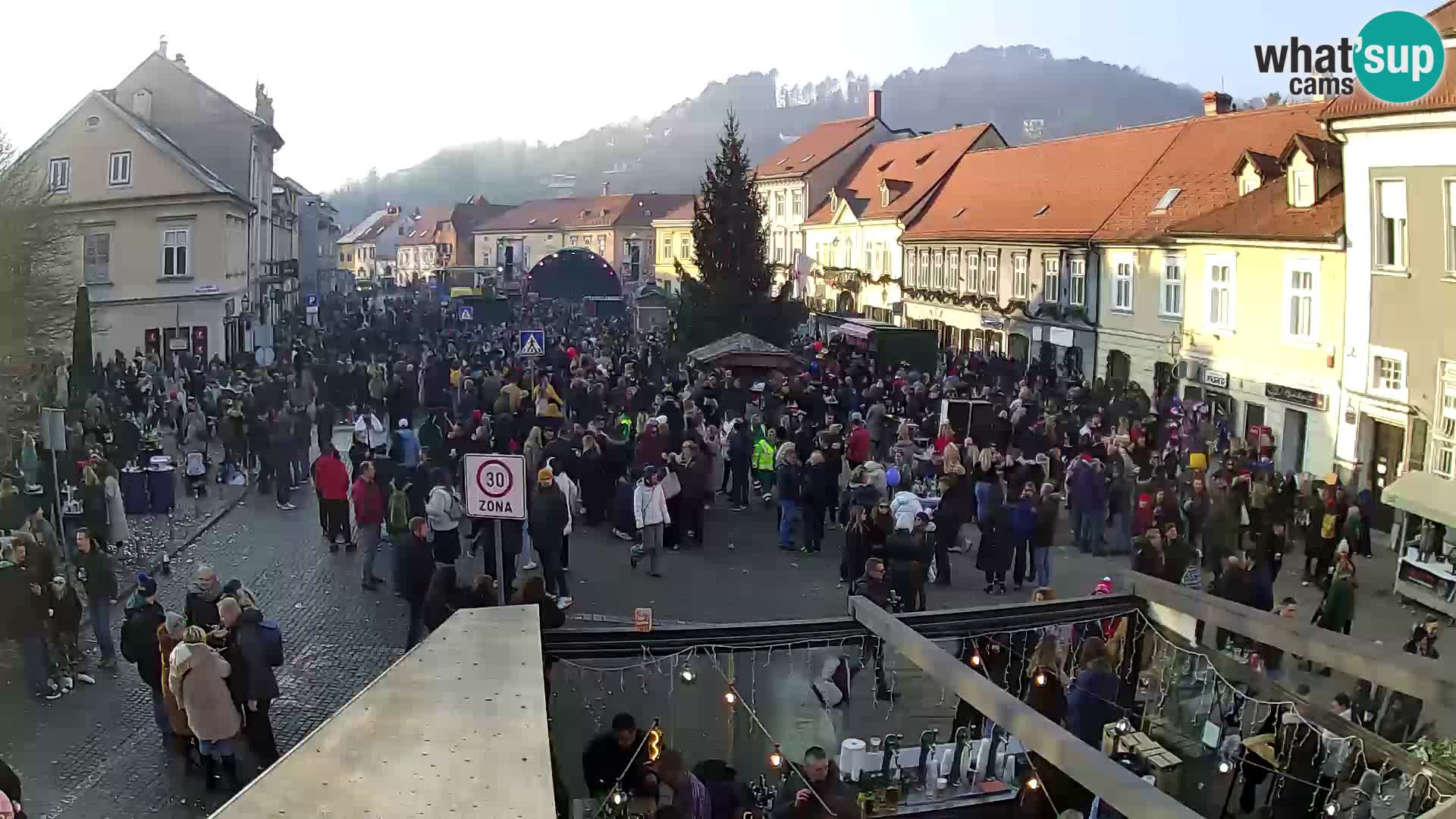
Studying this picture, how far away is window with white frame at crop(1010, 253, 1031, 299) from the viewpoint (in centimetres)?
4038

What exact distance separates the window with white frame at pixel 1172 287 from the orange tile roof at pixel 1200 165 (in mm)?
1036

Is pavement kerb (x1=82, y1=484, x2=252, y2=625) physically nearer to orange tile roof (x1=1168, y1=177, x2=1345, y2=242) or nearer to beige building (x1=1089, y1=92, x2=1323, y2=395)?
orange tile roof (x1=1168, y1=177, x2=1345, y2=242)

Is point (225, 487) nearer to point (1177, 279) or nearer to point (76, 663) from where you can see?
point (76, 663)

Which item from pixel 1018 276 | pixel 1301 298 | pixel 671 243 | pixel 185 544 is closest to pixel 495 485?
pixel 185 544

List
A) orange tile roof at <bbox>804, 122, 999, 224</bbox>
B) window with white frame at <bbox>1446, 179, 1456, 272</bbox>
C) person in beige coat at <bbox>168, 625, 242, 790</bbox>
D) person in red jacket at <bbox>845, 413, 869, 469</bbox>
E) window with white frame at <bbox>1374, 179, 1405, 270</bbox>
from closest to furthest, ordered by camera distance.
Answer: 1. person in beige coat at <bbox>168, 625, 242, 790</bbox>
2. window with white frame at <bbox>1446, 179, 1456, 272</bbox>
3. person in red jacket at <bbox>845, 413, 869, 469</bbox>
4. window with white frame at <bbox>1374, 179, 1405, 270</bbox>
5. orange tile roof at <bbox>804, 122, 999, 224</bbox>

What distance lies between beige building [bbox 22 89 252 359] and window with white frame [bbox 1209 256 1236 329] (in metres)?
30.6

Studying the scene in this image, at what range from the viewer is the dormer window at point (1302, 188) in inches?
1001

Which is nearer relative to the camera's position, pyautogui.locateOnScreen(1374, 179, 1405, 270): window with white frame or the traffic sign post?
the traffic sign post

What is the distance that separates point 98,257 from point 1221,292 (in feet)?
111

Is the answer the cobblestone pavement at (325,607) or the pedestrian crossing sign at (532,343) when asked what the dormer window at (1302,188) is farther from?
the pedestrian crossing sign at (532,343)

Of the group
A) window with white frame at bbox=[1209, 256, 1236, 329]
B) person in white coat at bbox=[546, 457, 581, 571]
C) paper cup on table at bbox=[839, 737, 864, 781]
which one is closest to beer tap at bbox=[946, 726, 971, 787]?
paper cup on table at bbox=[839, 737, 864, 781]

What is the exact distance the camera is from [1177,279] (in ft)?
101

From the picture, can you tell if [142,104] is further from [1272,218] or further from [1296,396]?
[1296,396]

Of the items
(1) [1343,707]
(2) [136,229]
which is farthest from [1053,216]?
(1) [1343,707]
